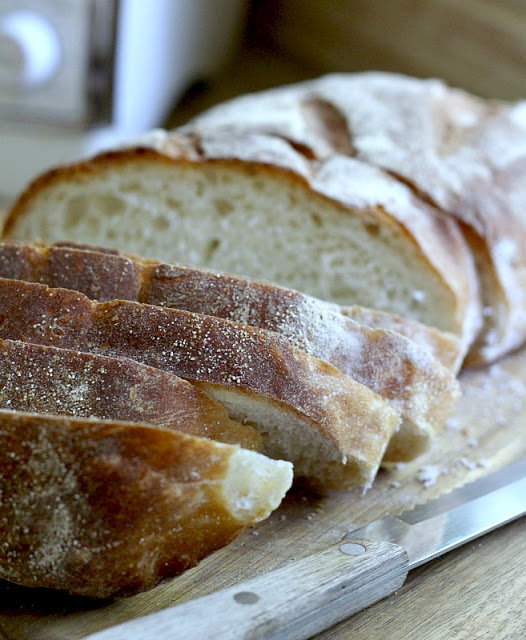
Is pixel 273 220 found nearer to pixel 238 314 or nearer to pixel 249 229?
pixel 249 229

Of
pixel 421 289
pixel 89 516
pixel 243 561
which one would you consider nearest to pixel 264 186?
pixel 421 289

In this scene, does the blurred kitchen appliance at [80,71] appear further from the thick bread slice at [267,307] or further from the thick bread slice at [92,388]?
the thick bread slice at [92,388]

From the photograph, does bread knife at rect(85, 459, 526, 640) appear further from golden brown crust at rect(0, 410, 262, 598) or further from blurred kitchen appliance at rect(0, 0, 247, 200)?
blurred kitchen appliance at rect(0, 0, 247, 200)

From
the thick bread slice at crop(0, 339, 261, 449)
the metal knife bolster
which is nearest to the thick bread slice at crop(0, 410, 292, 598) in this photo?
the thick bread slice at crop(0, 339, 261, 449)

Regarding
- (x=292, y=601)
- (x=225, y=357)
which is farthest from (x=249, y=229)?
(x=292, y=601)

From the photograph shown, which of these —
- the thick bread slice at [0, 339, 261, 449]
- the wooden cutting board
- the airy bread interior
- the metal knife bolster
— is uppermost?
the thick bread slice at [0, 339, 261, 449]

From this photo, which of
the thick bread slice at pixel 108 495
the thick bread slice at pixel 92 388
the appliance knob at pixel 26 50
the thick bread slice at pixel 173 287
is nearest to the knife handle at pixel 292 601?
the thick bread slice at pixel 108 495
